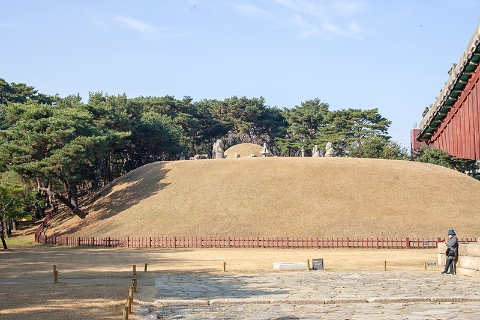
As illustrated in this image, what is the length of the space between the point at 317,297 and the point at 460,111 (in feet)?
21.4

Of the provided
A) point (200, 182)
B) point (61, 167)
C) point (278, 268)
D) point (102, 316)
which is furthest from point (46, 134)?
point (102, 316)

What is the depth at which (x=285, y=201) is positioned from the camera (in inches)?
2163

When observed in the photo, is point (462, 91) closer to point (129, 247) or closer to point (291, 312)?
point (291, 312)

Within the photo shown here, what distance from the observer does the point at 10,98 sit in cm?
9394

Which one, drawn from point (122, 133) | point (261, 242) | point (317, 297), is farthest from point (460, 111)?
point (122, 133)

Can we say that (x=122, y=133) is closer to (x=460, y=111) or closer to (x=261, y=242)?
(x=261, y=242)

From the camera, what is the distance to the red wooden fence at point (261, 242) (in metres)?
43.8

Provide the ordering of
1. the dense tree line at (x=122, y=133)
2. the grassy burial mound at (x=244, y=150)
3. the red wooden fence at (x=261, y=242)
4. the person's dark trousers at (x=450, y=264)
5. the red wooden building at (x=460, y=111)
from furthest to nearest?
the grassy burial mound at (x=244, y=150), the dense tree line at (x=122, y=133), the red wooden fence at (x=261, y=242), the person's dark trousers at (x=450, y=264), the red wooden building at (x=460, y=111)

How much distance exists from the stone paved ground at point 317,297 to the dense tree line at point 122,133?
3066cm

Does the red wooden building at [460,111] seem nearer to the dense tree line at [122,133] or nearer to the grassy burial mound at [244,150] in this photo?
the dense tree line at [122,133]

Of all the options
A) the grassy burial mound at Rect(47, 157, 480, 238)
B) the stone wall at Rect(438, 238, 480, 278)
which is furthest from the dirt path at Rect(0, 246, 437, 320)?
the grassy burial mound at Rect(47, 157, 480, 238)

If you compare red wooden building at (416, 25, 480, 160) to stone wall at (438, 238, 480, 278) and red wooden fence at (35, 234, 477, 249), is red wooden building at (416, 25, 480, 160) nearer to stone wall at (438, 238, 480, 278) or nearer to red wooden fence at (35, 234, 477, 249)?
stone wall at (438, 238, 480, 278)

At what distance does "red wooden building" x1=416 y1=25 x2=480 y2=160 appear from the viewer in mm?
14039

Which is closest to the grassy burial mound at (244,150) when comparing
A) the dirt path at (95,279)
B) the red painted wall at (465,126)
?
the dirt path at (95,279)
